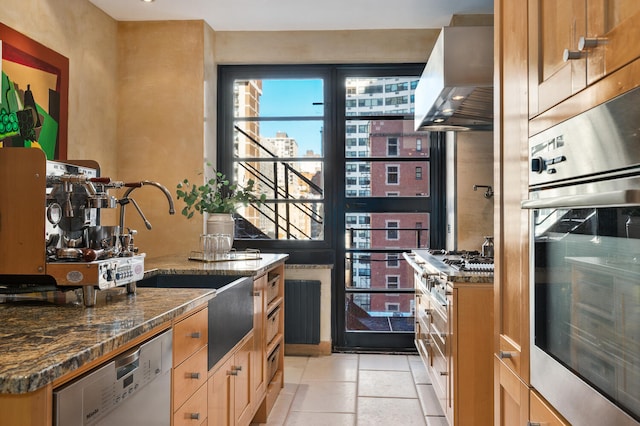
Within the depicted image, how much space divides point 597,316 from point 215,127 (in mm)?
3740

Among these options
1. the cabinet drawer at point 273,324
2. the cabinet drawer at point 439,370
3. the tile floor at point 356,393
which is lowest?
the tile floor at point 356,393

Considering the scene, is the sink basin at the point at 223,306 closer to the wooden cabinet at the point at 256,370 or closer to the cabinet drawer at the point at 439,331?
the wooden cabinet at the point at 256,370

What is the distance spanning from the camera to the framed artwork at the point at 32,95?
9.12 ft

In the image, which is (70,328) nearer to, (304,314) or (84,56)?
(84,56)

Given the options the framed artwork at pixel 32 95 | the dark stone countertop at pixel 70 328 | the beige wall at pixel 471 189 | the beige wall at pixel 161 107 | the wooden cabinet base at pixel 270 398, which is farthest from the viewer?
the beige wall at pixel 161 107

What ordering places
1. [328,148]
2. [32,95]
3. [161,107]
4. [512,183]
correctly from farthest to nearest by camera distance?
[328,148], [161,107], [32,95], [512,183]

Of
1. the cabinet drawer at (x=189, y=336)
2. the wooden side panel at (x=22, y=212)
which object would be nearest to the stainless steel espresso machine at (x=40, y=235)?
the wooden side panel at (x=22, y=212)

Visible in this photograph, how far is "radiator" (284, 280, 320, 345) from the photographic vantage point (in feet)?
13.8

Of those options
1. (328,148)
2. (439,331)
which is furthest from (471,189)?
(439,331)

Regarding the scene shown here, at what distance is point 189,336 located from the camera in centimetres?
166

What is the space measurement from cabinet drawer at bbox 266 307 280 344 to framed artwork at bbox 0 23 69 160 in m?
1.64

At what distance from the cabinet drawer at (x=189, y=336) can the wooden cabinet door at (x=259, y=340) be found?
2.74 feet

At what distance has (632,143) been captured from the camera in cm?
83

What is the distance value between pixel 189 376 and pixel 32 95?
7.19 ft
